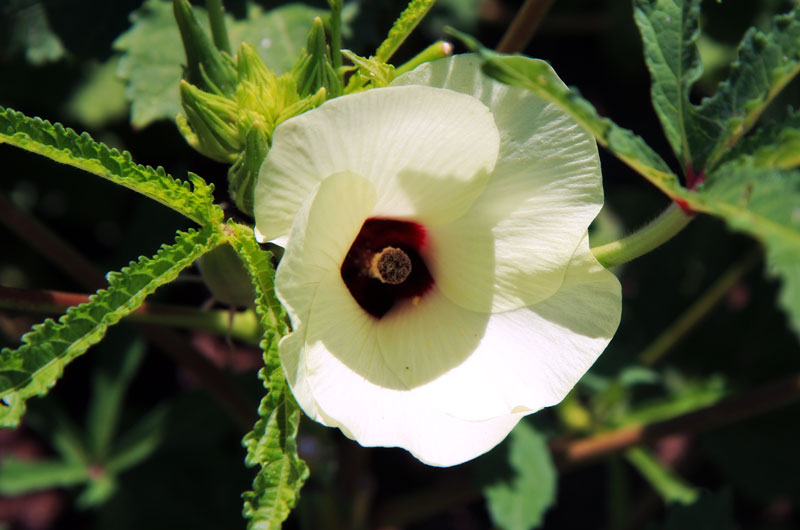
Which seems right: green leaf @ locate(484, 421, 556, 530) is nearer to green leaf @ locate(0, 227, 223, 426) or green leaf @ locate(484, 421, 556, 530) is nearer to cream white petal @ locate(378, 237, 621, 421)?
cream white petal @ locate(378, 237, 621, 421)

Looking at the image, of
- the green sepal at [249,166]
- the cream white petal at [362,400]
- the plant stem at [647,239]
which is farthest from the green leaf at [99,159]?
the plant stem at [647,239]

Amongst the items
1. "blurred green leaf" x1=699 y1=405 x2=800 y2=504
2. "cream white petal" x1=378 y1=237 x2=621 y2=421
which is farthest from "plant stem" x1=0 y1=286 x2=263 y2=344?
"blurred green leaf" x1=699 y1=405 x2=800 y2=504

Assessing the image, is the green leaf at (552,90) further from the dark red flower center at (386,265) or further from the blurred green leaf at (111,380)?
the blurred green leaf at (111,380)

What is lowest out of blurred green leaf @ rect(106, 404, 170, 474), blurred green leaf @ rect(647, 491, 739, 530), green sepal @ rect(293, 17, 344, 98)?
blurred green leaf @ rect(106, 404, 170, 474)

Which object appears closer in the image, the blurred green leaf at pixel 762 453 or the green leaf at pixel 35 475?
the green leaf at pixel 35 475

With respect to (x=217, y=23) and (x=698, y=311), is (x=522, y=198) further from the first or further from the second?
(x=698, y=311)

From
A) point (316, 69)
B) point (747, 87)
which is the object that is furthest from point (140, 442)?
point (747, 87)
